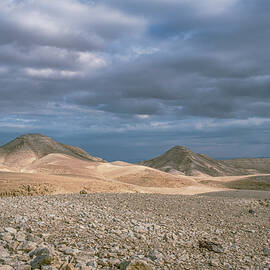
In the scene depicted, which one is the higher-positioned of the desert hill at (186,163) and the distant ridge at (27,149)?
the distant ridge at (27,149)

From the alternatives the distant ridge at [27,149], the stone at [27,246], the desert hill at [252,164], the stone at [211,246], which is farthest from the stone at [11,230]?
the desert hill at [252,164]

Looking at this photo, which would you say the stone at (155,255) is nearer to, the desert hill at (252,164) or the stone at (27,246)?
the stone at (27,246)

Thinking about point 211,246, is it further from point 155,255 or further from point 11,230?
point 11,230

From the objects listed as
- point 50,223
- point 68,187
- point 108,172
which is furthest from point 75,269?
point 108,172

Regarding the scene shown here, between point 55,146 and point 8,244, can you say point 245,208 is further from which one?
point 55,146

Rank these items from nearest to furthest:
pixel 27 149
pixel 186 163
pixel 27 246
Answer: pixel 27 246 → pixel 27 149 → pixel 186 163

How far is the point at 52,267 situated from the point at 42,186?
1370 cm

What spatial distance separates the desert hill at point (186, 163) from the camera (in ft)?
202

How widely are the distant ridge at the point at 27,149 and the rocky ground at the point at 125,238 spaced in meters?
43.9

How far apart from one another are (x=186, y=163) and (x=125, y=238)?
192ft

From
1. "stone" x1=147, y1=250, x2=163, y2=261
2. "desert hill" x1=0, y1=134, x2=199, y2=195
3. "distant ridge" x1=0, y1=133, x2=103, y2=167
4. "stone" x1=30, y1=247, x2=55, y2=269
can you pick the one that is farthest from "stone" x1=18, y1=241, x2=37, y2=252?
"distant ridge" x1=0, y1=133, x2=103, y2=167

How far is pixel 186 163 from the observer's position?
64.1 m

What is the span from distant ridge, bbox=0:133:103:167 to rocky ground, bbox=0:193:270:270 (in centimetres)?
4391

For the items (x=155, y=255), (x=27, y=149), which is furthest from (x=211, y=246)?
(x=27, y=149)
